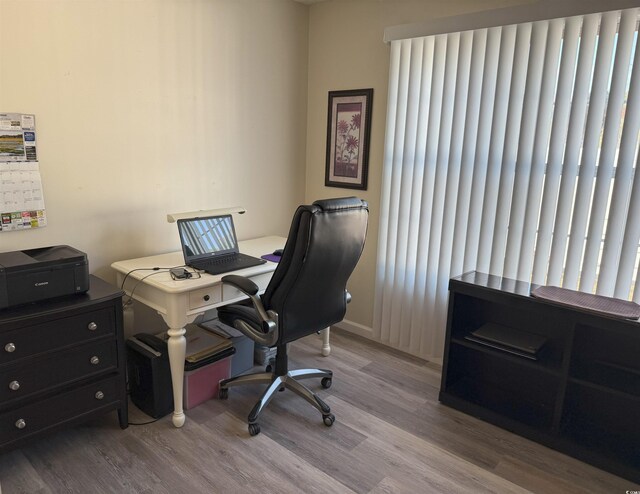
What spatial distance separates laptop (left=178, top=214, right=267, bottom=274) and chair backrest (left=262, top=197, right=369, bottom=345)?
0.42 metres

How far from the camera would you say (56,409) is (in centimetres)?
204

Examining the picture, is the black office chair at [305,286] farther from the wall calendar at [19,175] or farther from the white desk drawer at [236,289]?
the wall calendar at [19,175]

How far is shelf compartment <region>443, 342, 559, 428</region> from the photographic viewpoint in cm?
245

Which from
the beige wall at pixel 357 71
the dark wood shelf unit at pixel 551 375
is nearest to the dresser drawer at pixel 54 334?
the dark wood shelf unit at pixel 551 375

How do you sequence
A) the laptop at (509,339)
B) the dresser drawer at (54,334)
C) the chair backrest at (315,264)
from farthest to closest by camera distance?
the laptop at (509,339) < the chair backrest at (315,264) < the dresser drawer at (54,334)

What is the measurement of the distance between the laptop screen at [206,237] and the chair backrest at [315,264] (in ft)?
1.85

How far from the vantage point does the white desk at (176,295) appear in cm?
225

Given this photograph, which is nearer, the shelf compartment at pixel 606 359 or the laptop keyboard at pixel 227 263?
the shelf compartment at pixel 606 359

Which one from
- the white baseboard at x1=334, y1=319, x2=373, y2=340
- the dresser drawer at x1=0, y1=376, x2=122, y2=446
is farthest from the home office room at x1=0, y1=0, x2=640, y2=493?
the white baseboard at x1=334, y1=319, x2=373, y2=340

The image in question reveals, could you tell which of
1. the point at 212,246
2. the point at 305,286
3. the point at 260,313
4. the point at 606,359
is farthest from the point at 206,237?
the point at 606,359

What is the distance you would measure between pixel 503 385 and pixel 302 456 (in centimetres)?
125

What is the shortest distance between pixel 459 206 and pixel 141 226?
6.34 feet

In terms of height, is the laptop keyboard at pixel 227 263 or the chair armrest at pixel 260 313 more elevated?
the laptop keyboard at pixel 227 263

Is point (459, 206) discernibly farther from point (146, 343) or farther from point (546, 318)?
point (146, 343)
